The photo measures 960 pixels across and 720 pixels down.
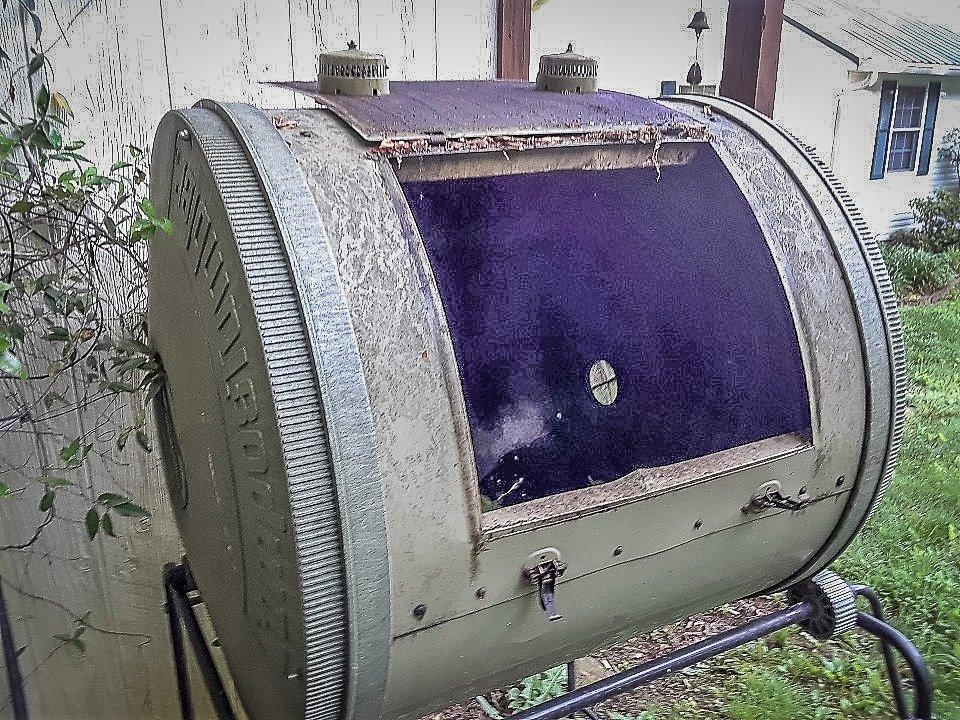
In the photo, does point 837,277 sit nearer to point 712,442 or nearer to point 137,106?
point 712,442

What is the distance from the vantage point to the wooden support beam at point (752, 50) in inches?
128

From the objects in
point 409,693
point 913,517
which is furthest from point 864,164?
point 409,693

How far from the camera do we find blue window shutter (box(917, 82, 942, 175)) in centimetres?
1023

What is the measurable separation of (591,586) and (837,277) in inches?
29.6

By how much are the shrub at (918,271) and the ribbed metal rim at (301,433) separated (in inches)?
335

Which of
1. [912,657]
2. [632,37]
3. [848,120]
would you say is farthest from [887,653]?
[848,120]

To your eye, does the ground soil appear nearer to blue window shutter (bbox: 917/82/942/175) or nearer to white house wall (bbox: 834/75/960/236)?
white house wall (bbox: 834/75/960/236)

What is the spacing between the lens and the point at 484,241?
133cm

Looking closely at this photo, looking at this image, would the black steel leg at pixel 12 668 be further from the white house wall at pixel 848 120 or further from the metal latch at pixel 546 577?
the white house wall at pixel 848 120

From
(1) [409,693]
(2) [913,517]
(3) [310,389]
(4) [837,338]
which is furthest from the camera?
(2) [913,517]

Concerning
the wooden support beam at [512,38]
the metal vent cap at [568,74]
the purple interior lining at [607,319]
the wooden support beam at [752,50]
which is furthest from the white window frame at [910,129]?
the purple interior lining at [607,319]

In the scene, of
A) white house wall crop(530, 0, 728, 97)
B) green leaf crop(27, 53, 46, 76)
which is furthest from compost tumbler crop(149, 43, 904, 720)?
white house wall crop(530, 0, 728, 97)

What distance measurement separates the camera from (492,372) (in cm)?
128

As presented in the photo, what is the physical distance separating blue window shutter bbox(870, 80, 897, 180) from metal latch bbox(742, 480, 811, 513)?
31.5ft
